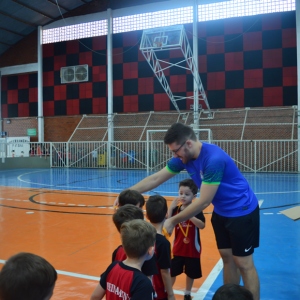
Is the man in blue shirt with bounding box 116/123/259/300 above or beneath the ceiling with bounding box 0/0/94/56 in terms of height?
beneath

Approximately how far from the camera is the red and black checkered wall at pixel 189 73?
19.2 metres

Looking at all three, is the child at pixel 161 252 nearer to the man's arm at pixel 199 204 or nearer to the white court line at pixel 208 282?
the man's arm at pixel 199 204

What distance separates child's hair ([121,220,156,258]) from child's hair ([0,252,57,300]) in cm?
63

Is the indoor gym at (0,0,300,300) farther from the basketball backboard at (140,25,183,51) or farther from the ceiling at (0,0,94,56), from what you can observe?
the basketball backboard at (140,25,183,51)

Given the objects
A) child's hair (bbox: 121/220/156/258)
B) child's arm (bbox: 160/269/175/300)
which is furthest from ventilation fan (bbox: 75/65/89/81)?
child's hair (bbox: 121/220/156/258)

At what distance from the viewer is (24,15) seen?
22844mm

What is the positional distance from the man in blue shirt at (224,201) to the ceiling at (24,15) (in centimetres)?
2264

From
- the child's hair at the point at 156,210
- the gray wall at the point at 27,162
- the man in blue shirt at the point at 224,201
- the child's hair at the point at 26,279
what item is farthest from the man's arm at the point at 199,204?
the gray wall at the point at 27,162

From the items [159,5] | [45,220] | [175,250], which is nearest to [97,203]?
[45,220]

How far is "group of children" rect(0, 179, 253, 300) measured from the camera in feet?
4.13

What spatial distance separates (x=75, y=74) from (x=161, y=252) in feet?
76.7

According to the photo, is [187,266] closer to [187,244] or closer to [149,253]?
[187,244]

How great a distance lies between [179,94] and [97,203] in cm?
1452

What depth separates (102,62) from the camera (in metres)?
23.3
